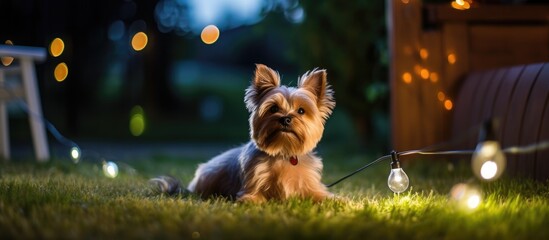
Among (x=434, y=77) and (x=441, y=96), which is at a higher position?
(x=434, y=77)

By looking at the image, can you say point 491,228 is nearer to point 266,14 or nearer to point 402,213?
point 402,213

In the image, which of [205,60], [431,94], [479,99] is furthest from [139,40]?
[479,99]

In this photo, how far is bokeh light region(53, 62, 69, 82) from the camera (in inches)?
576

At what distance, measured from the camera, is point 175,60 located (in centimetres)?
1852

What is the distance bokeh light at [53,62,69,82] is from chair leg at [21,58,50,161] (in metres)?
6.86

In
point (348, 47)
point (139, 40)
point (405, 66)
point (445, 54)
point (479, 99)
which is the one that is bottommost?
point (479, 99)

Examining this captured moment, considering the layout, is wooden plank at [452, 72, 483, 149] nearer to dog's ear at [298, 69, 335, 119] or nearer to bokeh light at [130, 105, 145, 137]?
dog's ear at [298, 69, 335, 119]

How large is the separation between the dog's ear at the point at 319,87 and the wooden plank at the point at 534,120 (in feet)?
6.08

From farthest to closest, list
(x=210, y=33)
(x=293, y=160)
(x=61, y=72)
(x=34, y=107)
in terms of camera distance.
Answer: (x=61, y=72) → (x=210, y=33) → (x=34, y=107) → (x=293, y=160)

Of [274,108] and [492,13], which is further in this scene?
[492,13]

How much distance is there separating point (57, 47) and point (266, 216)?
11824 millimetres

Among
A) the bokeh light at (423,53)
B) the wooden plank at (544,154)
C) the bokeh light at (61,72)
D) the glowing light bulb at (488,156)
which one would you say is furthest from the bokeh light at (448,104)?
the bokeh light at (61,72)

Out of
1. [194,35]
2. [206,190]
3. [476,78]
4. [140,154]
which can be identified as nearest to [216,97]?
[194,35]

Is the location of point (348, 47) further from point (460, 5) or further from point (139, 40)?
point (139, 40)
